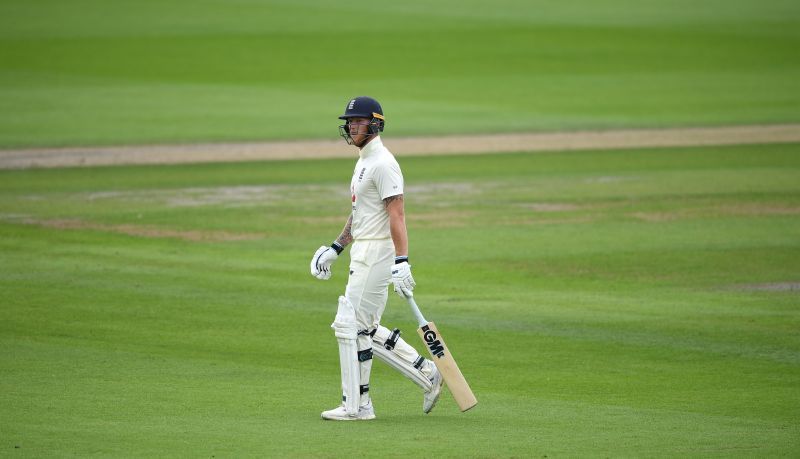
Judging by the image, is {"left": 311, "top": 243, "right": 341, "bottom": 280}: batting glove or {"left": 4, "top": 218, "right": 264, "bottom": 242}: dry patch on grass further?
{"left": 4, "top": 218, "right": 264, "bottom": 242}: dry patch on grass

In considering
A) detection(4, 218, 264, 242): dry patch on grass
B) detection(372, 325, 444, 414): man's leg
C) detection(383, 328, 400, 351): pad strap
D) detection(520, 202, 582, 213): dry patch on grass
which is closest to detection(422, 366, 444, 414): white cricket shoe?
detection(372, 325, 444, 414): man's leg

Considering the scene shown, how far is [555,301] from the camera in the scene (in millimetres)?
13484

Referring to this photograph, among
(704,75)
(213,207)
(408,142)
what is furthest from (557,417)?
(704,75)

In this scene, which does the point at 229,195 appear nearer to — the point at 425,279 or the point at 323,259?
the point at 425,279

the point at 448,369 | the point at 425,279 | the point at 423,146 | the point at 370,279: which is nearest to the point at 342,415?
the point at 448,369

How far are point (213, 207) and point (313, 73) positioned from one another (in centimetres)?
2420

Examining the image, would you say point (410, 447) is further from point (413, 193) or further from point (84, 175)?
point (84, 175)

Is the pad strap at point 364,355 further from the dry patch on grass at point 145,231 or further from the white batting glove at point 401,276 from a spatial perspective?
the dry patch on grass at point 145,231

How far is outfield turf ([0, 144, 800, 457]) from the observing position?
8180 mm

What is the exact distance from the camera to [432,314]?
12883mm

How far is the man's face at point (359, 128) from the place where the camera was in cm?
873

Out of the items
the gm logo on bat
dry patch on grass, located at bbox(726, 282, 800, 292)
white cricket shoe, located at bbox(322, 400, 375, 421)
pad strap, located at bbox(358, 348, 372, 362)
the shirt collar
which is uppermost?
dry patch on grass, located at bbox(726, 282, 800, 292)

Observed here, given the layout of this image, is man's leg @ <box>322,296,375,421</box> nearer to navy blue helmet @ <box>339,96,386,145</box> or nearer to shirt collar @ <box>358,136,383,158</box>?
shirt collar @ <box>358,136,383,158</box>

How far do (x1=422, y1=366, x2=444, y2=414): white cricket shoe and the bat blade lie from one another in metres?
0.12
